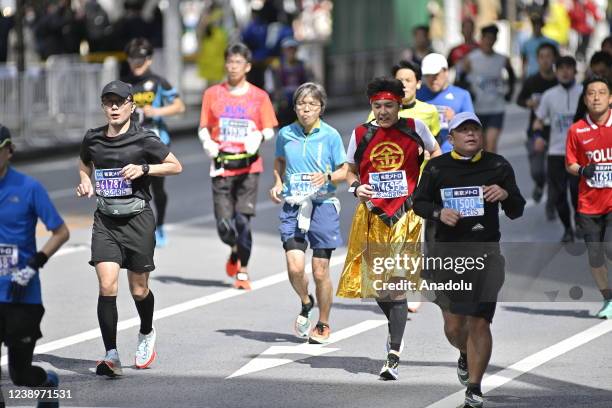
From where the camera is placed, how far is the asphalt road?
9.62 m

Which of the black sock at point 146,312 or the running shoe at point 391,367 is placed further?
the black sock at point 146,312

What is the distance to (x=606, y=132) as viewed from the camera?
39.1 feet

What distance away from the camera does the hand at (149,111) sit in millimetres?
15047

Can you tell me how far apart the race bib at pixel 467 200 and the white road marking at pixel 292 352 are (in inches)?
79.3

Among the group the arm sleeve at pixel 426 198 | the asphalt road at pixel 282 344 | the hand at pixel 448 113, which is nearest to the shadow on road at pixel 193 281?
the asphalt road at pixel 282 344

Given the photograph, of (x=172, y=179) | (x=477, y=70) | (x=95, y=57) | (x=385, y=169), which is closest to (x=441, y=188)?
(x=385, y=169)

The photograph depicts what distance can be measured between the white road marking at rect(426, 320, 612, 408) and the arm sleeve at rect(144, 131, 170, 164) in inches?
92.6

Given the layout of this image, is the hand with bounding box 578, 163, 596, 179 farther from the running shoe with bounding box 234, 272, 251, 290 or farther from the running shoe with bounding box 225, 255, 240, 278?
the running shoe with bounding box 225, 255, 240, 278

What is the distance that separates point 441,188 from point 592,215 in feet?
10.4

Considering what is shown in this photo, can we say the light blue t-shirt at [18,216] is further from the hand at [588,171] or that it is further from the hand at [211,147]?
the hand at [211,147]

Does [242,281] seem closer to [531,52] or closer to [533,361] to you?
[533,361]

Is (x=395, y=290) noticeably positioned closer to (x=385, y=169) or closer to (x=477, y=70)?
A: (x=385, y=169)

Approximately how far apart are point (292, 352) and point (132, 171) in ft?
6.10

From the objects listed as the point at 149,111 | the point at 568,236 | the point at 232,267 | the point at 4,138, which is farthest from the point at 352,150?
the point at 568,236
